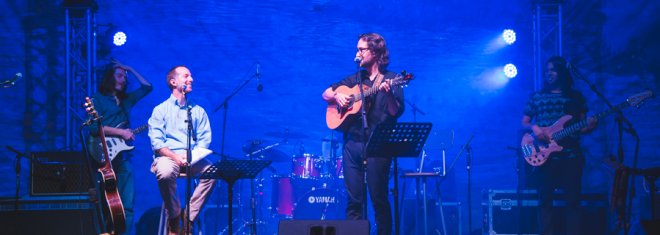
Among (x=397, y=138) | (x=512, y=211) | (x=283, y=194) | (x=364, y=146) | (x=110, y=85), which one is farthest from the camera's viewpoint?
(x=283, y=194)

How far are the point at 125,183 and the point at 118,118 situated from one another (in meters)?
0.79

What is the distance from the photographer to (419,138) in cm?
515

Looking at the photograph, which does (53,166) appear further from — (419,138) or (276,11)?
(419,138)

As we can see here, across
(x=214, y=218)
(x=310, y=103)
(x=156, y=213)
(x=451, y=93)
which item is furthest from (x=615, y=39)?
(x=156, y=213)

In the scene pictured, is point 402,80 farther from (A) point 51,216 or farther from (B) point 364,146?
(A) point 51,216

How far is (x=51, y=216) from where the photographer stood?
7141 millimetres

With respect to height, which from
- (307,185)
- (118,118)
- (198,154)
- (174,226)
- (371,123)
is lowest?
(174,226)

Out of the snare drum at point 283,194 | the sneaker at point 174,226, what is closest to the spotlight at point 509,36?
the snare drum at point 283,194

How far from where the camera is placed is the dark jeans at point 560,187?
24.2 feet

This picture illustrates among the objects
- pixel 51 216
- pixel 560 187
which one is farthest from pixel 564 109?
pixel 51 216

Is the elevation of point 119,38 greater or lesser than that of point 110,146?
greater

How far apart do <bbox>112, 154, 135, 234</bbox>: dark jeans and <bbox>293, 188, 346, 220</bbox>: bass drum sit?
2.49m

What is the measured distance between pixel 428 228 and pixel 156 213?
3828mm

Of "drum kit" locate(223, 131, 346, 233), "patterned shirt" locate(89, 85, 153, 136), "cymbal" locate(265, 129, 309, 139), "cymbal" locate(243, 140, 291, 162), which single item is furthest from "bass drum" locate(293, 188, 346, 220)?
"patterned shirt" locate(89, 85, 153, 136)
